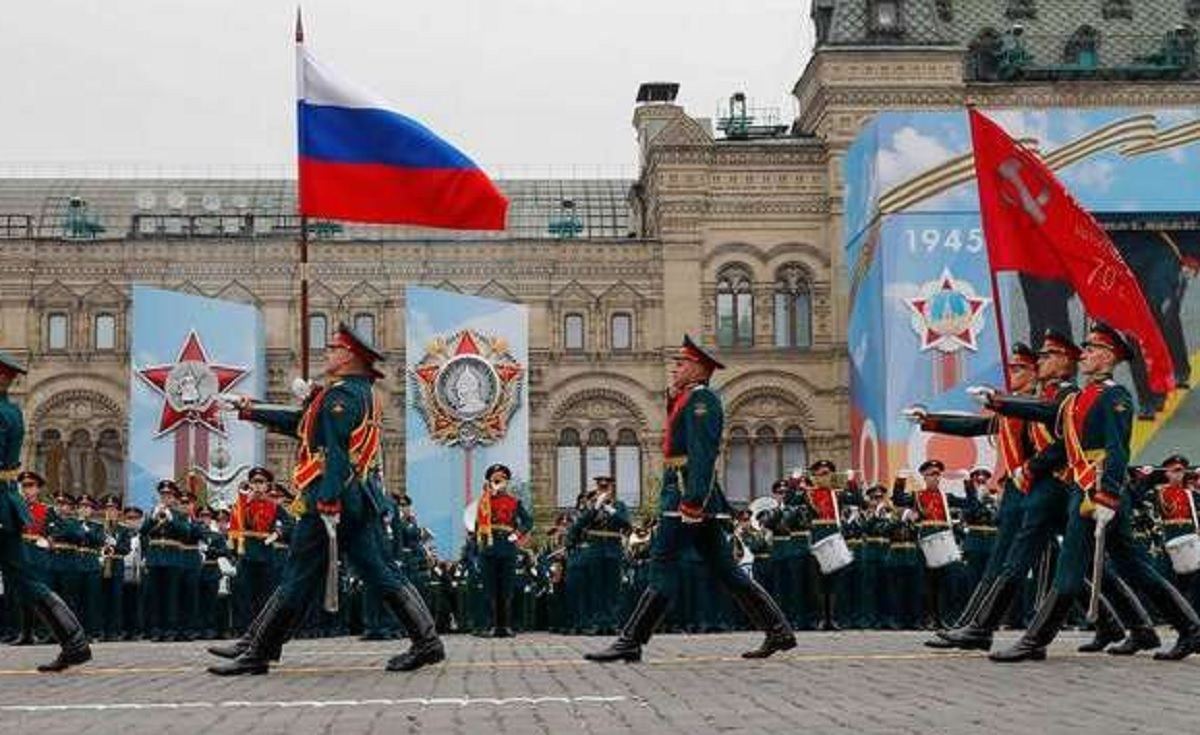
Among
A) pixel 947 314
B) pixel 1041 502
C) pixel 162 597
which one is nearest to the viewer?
pixel 1041 502

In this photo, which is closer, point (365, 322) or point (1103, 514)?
point (1103, 514)

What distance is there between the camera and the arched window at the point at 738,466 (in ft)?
159

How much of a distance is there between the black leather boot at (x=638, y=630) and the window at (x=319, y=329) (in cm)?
3619

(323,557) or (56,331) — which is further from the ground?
(56,331)

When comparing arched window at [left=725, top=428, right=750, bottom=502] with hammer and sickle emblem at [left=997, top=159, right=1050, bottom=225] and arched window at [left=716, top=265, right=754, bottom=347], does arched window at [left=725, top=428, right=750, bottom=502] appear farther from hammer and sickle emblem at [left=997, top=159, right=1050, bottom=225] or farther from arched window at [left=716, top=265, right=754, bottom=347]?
hammer and sickle emblem at [left=997, top=159, right=1050, bottom=225]

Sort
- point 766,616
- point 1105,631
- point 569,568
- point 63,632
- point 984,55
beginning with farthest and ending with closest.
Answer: point 984,55
point 569,568
point 1105,631
point 766,616
point 63,632

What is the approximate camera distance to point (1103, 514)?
12.8m

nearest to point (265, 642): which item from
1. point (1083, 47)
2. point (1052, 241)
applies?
point (1052, 241)

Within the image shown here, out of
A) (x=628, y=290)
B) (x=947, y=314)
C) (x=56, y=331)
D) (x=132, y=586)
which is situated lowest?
(x=132, y=586)

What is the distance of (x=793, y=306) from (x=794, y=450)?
3.55 m

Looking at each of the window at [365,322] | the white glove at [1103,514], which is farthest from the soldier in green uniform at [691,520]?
the window at [365,322]

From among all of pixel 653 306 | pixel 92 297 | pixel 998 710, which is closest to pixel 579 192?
pixel 653 306

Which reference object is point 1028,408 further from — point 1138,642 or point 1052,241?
point 1052,241

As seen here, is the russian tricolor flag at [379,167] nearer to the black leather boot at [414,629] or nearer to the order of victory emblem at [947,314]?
the black leather boot at [414,629]
